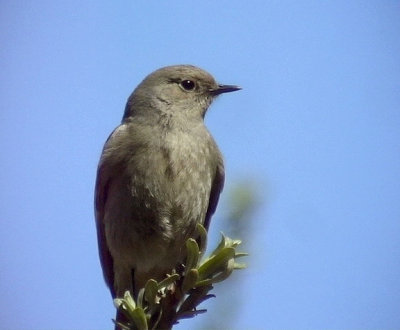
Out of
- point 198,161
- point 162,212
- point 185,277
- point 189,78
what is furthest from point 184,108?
point 185,277

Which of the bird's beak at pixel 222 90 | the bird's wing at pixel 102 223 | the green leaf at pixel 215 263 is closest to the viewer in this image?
the green leaf at pixel 215 263

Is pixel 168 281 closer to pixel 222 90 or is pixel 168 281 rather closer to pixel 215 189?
pixel 215 189

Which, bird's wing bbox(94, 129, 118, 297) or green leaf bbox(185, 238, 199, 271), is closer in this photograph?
green leaf bbox(185, 238, 199, 271)

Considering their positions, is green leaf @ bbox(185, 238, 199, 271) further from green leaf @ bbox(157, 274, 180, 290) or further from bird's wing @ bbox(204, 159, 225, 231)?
bird's wing @ bbox(204, 159, 225, 231)

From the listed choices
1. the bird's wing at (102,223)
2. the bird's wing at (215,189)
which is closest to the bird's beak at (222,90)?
the bird's wing at (215,189)

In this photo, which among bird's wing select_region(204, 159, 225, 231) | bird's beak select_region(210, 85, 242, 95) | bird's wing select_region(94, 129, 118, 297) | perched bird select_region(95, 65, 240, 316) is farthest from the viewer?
bird's beak select_region(210, 85, 242, 95)

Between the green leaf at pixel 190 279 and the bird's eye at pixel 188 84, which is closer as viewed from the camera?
the green leaf at pixel 190 279

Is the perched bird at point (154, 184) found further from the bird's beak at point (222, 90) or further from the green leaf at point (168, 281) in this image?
the green leaf at point (168, 281)

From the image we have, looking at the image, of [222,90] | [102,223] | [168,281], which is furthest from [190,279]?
[222,90]

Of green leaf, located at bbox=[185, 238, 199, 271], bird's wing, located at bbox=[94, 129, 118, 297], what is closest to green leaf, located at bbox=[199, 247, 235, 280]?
green leaf, located at bbox=[185, 238, 199, 271]

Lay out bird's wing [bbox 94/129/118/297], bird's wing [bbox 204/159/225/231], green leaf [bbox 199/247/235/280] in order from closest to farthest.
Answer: green leaf [bbox 199/247/235/280], bird's wing [bbox 94/129/118/297], bird's wing [bbox 204/159/225/231]
